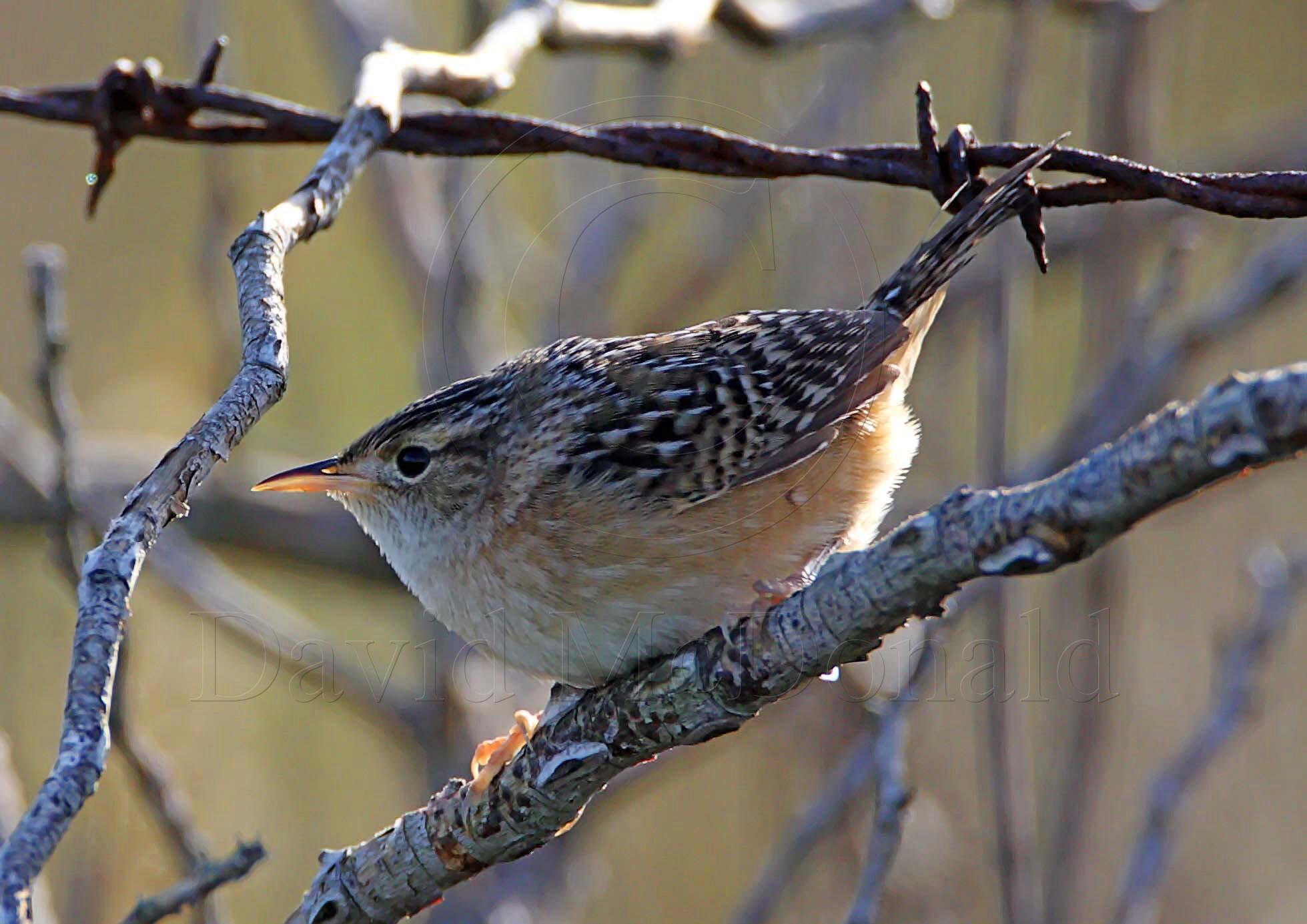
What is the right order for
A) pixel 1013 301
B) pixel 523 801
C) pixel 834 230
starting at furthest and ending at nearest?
pixel 834 230
pixel 1013 301
pixel 523 801

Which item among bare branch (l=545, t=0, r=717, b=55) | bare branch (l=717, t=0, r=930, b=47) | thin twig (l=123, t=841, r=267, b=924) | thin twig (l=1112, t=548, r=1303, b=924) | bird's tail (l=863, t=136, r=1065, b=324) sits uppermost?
bare branch (l=717, t=0, r=930, b=47)

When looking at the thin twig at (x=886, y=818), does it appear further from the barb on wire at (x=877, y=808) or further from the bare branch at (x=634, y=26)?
the bare branch at (x=634, y=26)

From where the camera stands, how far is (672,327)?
20.7 ft

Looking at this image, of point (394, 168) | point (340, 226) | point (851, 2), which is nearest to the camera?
point (851, 2)

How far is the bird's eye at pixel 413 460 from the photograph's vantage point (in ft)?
10.9

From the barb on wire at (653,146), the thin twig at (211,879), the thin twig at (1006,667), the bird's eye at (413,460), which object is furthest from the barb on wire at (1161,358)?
the thin twig at (211,879)

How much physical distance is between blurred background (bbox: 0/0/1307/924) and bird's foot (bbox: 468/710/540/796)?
1.35 m

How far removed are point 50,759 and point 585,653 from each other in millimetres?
3790

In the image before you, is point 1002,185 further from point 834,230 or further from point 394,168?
point 394,168

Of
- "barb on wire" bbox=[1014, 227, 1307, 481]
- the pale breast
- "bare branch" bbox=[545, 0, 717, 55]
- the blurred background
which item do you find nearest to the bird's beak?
the pale breast

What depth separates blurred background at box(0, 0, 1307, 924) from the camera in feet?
15.5

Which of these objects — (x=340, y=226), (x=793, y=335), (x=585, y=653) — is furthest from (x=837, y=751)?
(x=340, y=226)

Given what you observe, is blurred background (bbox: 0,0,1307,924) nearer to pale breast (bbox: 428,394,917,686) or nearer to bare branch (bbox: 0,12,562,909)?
pale breast (bbox: 428,394,917,686)

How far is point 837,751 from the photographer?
5.42 meters
